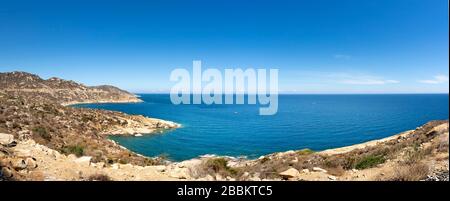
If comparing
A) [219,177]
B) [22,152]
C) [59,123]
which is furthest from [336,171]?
[59,123]

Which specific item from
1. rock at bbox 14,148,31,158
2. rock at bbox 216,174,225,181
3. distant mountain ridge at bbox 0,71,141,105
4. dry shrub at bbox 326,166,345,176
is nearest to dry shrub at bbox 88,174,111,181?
rock at bbox 14,148,31,158

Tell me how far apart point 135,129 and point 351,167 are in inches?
1224

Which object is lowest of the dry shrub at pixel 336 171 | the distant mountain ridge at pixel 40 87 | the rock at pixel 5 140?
the dry shrub at pixel 336 171

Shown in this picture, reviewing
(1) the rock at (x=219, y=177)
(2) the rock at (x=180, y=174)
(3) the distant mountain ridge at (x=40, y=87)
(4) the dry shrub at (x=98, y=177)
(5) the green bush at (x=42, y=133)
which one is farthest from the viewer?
(3) the distant mountain ridge at (x=40, y=87)

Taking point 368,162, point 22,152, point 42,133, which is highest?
point 22,152

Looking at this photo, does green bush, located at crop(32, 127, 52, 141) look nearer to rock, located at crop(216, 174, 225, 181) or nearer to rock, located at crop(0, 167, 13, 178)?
rock, located at crop(0, 167, 13, 178)

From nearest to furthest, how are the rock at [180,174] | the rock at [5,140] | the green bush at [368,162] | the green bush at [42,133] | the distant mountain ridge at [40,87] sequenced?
the rock at [180,174], the rock at [5,140], the green bush at [368,162], the green bush at [42,133], the distant mountain ridge at [40,87]

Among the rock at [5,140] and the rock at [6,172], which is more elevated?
the rock at [5,140]

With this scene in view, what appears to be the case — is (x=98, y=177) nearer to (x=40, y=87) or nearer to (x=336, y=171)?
(x=336, y=171)

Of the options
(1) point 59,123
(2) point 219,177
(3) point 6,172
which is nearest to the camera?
(3) point 6,172

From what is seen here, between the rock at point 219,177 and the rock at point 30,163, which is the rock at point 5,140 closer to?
the rock at point 30,163

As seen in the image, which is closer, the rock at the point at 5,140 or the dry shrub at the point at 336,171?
the rock at the point at 5,140

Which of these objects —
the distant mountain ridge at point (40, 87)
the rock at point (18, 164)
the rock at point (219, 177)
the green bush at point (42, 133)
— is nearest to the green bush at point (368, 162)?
the rock at point (219, 177)
